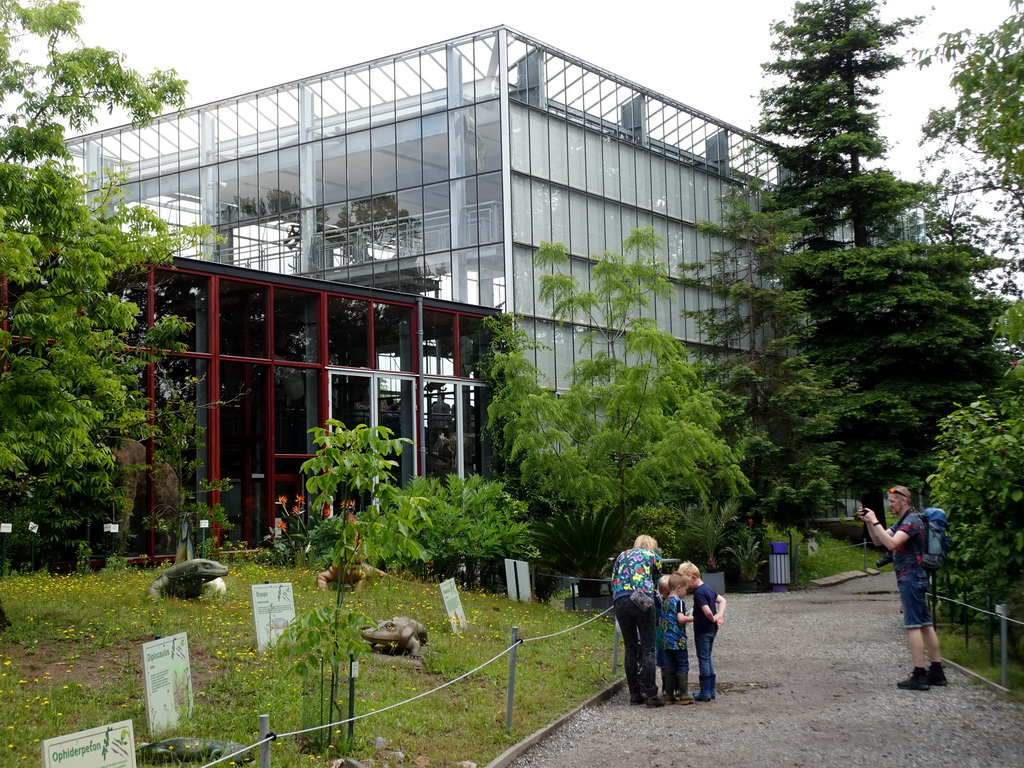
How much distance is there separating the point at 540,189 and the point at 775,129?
909cm

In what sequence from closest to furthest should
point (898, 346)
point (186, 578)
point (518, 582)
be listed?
point (186, 578) → point (518, 582) → point (898, 346)

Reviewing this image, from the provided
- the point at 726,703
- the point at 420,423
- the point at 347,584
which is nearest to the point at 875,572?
the point at 420,423

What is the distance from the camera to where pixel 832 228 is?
3241cm

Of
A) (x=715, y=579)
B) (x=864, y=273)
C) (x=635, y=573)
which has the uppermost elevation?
(x=864, y=273)

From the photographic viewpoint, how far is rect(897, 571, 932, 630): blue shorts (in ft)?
31.4

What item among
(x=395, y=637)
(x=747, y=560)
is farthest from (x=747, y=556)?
(x=395, y=637)

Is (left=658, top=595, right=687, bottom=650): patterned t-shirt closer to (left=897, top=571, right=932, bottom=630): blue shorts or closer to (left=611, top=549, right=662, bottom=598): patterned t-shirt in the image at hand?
(left=611, top=549, right=662, bottom=598): patterned t-shirt

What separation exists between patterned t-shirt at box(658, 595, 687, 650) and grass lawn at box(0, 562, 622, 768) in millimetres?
925

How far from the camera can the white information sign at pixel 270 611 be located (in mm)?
9438

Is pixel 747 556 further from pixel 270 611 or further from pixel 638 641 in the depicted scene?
pixel 270 611

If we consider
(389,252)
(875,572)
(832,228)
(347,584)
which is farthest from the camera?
(832,228)

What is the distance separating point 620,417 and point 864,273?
15.0 metres

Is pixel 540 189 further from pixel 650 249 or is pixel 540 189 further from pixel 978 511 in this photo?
pixel 978 511

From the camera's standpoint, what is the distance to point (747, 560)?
928 inches
